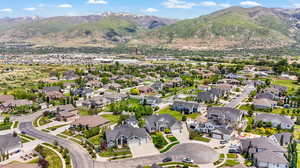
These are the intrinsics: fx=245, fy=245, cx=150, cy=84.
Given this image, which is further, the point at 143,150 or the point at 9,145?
the point at 143,150

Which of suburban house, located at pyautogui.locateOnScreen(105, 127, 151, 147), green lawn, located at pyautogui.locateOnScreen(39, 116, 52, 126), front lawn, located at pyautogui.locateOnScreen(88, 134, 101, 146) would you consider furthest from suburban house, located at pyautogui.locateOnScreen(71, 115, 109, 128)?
green lawn, located at pyautogui.locateOnScreen(39, 116, 52, 126)

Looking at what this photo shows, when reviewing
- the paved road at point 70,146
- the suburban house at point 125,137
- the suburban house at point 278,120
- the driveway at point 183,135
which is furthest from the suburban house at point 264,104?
the paved road at point 70,146

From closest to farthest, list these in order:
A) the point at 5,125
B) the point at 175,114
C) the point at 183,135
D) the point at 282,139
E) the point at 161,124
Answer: the point at 282,139 < the point at 183,135 < the point at 161,124 < the point at 5,125 < the point at 175,114

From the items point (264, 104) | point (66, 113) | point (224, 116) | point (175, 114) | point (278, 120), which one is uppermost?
point (264, 104)

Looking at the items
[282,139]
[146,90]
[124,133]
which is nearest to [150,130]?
[124,133]

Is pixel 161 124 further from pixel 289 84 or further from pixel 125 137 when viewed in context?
pixel 289 84

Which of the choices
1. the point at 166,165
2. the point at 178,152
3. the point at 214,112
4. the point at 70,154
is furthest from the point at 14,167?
the point at 214,112

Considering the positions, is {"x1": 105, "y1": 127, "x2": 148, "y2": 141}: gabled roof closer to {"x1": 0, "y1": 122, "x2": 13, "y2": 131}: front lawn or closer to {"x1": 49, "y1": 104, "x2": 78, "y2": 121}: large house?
{"x1": 49, "y1": 104, "x2": 78, "y2": 121}: large house
